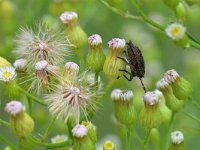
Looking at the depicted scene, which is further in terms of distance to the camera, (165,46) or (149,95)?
(165,46)

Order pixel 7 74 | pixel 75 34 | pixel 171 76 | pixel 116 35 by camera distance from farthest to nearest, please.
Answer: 1. pixel 116 35
2. pixel 75 34
3. pixel 171 76
4. pixel 7 74

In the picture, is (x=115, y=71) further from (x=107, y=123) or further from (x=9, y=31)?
(x=107, y=123)

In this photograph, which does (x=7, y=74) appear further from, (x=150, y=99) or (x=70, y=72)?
(x=150, y=99)

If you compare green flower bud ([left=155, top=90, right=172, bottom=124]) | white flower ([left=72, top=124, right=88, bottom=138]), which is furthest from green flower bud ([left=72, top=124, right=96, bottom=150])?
green flower bud ([left=155, top=90, right=172, bottom=124])

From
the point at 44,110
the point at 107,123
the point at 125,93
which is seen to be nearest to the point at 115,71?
the point at 125,93

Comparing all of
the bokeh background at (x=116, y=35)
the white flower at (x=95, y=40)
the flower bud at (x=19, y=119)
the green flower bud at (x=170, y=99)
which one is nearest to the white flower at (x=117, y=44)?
the white flower at (x=95, y=40)

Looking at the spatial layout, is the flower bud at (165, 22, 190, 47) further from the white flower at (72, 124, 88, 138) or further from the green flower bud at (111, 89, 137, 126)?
the white flower at (72, 124, 88, 138)

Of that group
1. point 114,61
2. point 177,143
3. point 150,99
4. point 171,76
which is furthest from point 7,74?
point 177,143
